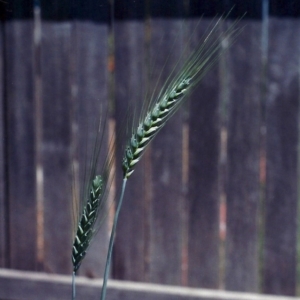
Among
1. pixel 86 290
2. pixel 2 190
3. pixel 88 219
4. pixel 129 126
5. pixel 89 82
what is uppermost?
pixel 89 82

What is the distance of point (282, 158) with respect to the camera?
2.24 metres

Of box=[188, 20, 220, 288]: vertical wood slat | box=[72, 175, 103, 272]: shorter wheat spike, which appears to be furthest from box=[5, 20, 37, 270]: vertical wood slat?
box=[72, 175, 103, 272]: shorter wheat spike

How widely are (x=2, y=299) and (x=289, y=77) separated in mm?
1376

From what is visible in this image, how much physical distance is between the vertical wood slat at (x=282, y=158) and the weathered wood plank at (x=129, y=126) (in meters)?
0.45

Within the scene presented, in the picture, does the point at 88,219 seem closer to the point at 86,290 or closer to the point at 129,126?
the point at 129,126

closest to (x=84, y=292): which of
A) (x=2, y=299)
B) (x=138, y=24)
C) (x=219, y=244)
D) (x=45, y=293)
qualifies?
(x=45, y=293)

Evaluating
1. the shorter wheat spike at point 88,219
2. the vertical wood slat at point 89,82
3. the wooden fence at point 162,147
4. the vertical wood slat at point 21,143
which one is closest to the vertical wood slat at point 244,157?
the wooden fence at point 162,147

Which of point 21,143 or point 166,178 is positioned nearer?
point 166,178

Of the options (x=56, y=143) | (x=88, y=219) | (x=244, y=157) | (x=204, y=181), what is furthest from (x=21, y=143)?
(x=88, y=219)

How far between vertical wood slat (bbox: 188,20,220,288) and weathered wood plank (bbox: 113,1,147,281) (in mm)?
181

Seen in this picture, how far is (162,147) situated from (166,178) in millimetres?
111

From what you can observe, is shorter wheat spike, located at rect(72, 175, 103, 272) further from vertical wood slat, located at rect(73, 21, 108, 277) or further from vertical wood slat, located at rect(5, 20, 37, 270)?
vertical wood slat, located at rect(5, 20, 37, 270)

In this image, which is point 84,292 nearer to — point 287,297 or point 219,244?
point 219,244

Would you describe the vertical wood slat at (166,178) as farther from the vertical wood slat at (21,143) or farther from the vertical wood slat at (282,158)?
the vertical wood slat at (21,143)
